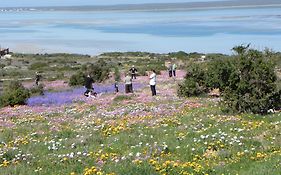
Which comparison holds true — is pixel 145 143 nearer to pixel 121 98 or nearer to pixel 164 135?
pixel 164 135

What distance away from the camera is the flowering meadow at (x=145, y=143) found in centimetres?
1279

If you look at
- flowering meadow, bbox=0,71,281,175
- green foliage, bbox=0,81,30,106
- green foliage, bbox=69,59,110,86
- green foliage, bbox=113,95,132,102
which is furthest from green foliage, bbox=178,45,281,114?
green foliage, bbox=69,59,110,86

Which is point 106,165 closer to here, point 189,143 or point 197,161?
point 197,161

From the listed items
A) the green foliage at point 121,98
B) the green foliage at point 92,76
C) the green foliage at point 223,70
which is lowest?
the green foliage at point 121,98

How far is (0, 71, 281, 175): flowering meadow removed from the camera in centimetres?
1279

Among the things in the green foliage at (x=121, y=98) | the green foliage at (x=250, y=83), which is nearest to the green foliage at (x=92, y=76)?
the green foliage at (x=121, y=98)

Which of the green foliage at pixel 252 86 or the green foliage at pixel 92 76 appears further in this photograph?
the green foliage at pixel 92 76

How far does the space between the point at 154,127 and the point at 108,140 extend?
235cm

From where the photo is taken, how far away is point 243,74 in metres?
23.4

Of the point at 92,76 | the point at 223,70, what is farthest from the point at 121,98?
the point at 92,76

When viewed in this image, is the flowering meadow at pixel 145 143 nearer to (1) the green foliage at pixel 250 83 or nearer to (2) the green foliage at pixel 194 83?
(1) the green foliage at pixel 250 83

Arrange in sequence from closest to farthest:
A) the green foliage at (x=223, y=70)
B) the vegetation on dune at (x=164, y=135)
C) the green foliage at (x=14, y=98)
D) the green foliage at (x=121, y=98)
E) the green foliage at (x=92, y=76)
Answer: the vegetation on dune at (x=164, y=135) < the green foliage at (x=223, y=70) < the green foliage at (x=121, y=98) < the green foliage at (x=14, y=98) < the green foliage at (x=92, y=76)

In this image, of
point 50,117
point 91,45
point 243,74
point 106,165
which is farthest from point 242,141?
point 91,45

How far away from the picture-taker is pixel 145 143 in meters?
16.1
